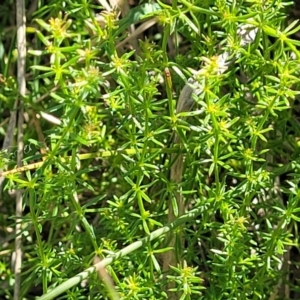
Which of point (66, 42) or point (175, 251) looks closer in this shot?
point (175, 251)

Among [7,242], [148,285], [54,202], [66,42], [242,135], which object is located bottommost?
[7,242]

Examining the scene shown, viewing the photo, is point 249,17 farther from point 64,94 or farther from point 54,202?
point 54,202

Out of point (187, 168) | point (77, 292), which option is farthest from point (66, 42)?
point (77, 292)

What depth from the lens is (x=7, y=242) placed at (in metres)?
1.51

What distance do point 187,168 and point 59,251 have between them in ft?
0.86

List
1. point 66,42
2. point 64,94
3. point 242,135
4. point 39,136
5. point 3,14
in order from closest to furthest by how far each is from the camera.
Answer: point 64,94 → point 242,135 → point 66,42 → point 39,136 → point 3,14

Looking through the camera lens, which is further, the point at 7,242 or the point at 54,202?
the point at 7,242

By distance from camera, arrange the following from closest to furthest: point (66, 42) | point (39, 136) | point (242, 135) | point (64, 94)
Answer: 1. point (64, 94)
2. point (242, 135)
3. point (66, 42)
4. point (39, 136)

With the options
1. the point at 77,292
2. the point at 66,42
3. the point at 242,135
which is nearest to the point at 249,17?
the point at 242,135

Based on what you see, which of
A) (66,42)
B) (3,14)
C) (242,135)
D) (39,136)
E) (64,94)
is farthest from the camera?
(3,14)

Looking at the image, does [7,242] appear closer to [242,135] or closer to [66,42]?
[66,42]

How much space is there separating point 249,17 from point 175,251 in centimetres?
41

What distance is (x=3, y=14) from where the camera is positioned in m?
1.61

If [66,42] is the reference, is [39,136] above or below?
below
